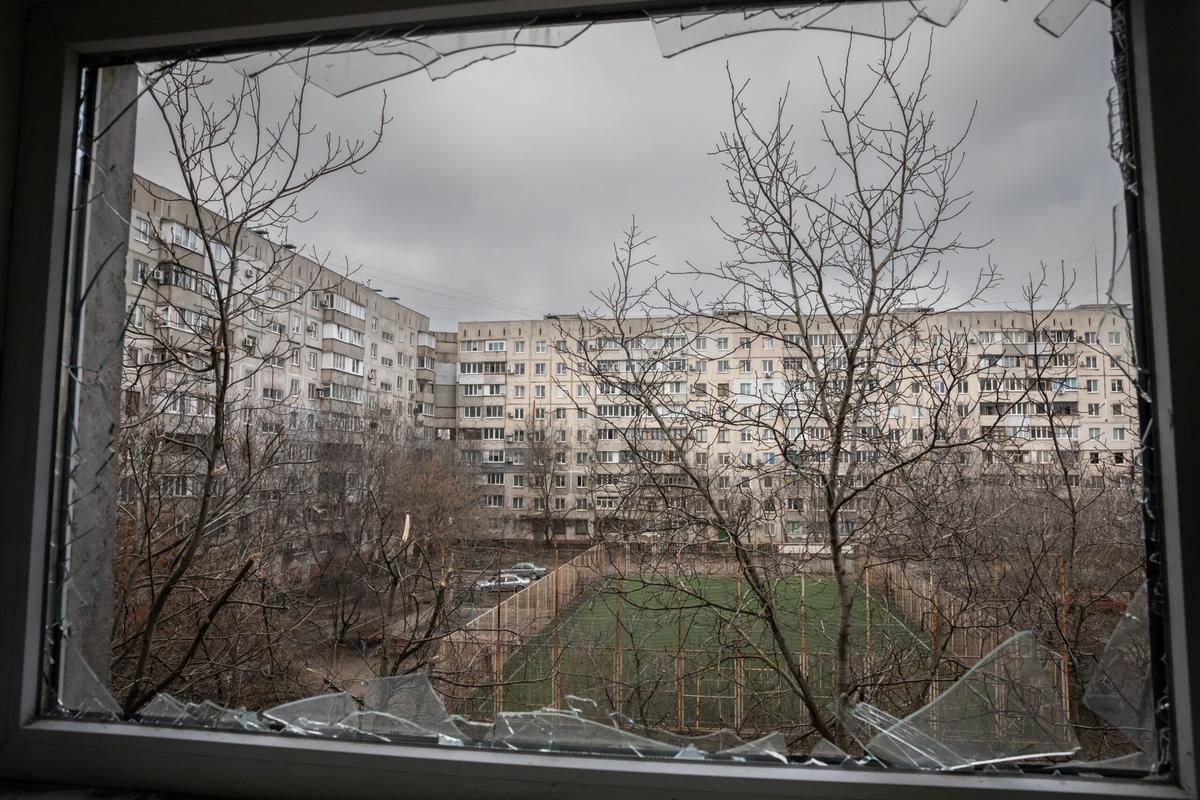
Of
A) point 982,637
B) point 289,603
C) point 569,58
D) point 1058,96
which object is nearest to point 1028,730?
point 982,637

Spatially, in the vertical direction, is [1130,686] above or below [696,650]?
above

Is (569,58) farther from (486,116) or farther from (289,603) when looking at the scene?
(289,603)

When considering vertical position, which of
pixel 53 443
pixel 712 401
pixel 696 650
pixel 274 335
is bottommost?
pixel 696 650

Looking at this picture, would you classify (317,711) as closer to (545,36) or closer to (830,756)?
(830,756)

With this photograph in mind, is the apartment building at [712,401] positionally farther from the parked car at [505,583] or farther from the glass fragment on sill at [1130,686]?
the glass fragment on sill at [1130,686]

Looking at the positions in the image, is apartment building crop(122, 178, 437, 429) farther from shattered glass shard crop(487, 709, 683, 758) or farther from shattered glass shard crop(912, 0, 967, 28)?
shattered glass shard crop(912, 0, 967, 28)

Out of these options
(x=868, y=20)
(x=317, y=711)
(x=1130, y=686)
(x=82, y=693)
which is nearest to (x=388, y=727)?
(x=317, y=711)

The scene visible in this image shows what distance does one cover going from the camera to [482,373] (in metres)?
1.27

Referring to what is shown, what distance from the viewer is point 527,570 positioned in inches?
53.7

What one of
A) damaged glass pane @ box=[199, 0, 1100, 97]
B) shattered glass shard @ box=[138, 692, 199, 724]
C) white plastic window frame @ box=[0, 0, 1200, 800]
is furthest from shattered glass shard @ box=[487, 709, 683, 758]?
damaged glass pane @ box=[199, 0, 1100, 97]

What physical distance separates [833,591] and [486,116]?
1208mm

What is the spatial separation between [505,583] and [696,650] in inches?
18.1

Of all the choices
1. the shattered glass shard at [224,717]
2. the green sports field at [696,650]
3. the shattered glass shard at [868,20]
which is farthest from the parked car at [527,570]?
the shattered glass shard at [868,20]

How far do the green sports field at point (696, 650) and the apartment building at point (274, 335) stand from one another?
1.91 ft
